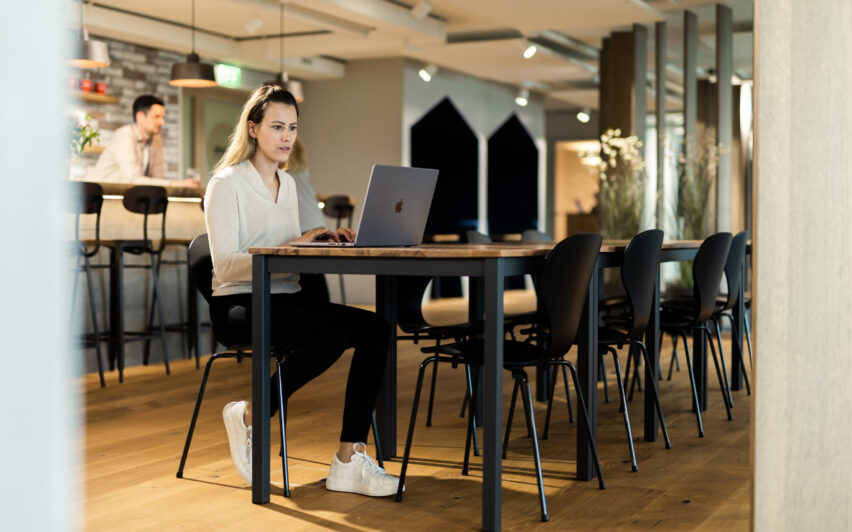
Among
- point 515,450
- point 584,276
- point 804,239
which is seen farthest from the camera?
point 515,450

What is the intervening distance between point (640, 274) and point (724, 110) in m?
5.24

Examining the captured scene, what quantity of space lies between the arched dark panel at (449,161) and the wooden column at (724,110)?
4.02 metres

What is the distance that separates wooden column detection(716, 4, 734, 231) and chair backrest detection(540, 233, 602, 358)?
5682 millimetres

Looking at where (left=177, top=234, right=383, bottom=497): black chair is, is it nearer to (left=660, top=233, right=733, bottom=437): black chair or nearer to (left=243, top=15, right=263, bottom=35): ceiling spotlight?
(left=660, top=233, right=733, bottom=437): black chair

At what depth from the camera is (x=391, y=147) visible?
441 inches

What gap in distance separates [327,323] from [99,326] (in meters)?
3.28

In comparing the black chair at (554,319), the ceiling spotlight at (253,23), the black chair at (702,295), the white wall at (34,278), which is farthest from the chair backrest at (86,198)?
the white wall at (34,278)

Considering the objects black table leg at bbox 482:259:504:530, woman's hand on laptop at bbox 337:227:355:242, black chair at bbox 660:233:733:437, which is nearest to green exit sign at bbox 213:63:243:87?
black chair at bbox 660:233:733:437

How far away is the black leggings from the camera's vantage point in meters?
3.10

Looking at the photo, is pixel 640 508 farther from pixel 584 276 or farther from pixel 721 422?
pixel 721 422

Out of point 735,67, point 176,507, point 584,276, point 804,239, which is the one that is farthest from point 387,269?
point 735,67

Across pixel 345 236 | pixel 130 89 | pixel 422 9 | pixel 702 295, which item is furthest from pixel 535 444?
pixel 130 89

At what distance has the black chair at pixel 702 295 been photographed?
13.7 feet

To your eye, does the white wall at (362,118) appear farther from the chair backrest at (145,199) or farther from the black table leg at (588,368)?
the black table leg at (588,368)
